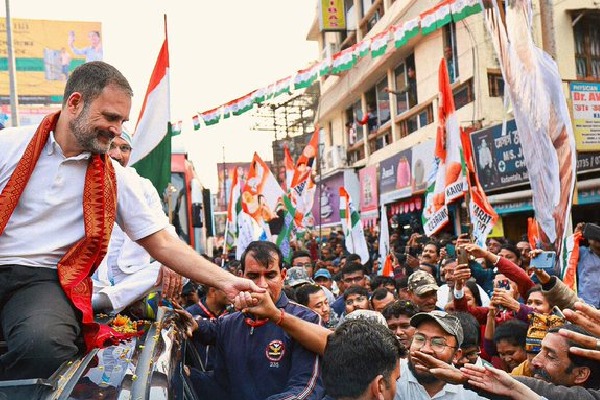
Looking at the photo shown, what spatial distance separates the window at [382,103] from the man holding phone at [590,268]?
19796mm

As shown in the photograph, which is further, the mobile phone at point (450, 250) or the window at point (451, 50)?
the window at point (451, 50)

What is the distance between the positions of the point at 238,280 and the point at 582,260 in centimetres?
526

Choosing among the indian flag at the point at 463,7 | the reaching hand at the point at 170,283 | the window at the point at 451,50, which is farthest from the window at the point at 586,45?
the reaching hand at the point at 170,283

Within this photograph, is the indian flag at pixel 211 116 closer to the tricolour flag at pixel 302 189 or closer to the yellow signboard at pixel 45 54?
the tricolour flag at pixel 302 189

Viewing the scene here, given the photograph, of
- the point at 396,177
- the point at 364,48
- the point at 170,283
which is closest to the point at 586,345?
the point at 170,283

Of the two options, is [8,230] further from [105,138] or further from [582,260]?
[582,260]

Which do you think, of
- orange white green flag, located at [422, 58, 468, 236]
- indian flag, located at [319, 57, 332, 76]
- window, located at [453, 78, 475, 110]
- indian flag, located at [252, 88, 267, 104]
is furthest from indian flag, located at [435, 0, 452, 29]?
window, located at [453, 78, 475, 110]

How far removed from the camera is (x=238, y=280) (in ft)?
8.73

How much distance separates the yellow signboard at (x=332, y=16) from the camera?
30.1m

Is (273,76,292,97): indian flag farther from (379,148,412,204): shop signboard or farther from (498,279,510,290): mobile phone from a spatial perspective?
(379,148,412,204): shop signboard

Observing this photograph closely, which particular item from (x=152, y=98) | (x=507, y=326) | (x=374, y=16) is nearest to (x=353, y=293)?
(x=507, y=326)

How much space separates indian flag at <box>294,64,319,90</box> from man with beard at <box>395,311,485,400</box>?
9619mm

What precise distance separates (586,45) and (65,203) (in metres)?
16.1

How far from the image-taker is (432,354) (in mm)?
3824
